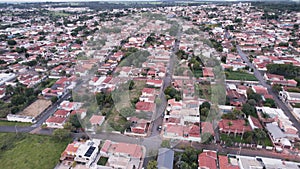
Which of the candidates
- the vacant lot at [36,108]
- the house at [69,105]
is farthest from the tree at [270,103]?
the vacant lot at [36,108]

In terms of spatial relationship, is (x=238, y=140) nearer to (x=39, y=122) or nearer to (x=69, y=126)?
(x=69, y=126)

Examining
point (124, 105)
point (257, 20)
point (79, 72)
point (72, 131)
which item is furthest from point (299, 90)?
point (257, 20)

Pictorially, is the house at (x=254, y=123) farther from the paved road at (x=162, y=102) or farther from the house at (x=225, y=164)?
the paved road at (x=162, y=102)

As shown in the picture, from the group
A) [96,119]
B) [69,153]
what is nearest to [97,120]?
[96,119]

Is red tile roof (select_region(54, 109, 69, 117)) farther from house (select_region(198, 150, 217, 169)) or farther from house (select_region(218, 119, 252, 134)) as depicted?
house (select_region(218, 119, 252, 134))

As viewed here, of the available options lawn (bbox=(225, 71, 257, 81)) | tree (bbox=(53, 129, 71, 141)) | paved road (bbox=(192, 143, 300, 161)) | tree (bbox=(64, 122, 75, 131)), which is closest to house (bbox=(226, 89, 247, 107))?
lawn (bbox=(225, 71, 257, 81))

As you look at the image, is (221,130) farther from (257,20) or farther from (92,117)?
(257,20)
